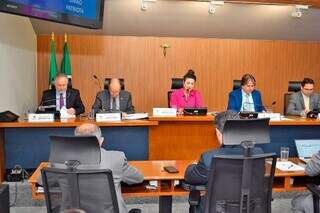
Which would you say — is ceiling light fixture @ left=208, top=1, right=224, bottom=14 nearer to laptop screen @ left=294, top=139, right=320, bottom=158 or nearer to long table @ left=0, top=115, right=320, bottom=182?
long table @ left=0, top=115, right=320, bottom=182

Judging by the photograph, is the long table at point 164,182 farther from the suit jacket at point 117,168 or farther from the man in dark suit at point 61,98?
the man in dark suit at point 61,98

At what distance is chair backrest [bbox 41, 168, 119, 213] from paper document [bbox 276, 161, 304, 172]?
1451 mm

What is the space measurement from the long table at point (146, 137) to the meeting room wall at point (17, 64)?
647mm

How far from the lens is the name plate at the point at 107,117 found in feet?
13.2

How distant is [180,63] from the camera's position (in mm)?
7086

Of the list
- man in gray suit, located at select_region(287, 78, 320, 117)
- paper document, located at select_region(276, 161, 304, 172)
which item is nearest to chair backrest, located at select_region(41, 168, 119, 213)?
paper document, located at select_region(276, 161, 304, 172)

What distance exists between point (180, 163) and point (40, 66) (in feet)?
14.5

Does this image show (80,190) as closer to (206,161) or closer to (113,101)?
(206,161)

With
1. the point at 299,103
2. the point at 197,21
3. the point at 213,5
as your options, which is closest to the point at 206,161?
the point at 299,103

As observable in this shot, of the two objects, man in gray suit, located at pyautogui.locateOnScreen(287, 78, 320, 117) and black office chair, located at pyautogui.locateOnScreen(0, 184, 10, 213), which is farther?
man in gray suit, located at pyautogui.locateOnScreen(287, 78, 320, 117)

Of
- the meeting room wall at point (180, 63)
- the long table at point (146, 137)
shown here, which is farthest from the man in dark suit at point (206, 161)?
the meeting room wall at point (180, 63)

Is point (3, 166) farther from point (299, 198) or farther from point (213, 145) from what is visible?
point (299, 198)

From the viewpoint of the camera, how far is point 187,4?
6262 millimetres

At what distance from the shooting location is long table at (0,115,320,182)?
13.1 feet
